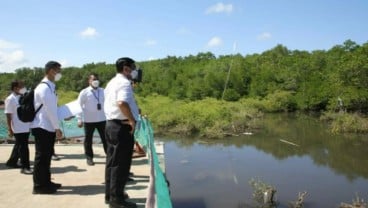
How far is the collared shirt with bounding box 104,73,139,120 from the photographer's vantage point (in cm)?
390

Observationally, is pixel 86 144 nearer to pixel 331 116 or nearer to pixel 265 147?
pixel 265 147

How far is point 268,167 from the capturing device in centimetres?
1599

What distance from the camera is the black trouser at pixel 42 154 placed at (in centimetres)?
453

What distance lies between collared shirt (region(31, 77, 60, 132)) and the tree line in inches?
939

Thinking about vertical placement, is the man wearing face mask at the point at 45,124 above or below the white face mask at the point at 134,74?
below

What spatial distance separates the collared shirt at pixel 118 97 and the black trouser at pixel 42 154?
36.2 inches

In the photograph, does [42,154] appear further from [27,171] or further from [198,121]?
[198,121]

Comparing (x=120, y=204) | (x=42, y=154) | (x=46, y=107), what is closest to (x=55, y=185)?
(x=42, y=154)

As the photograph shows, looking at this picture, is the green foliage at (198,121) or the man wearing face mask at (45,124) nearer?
the man wearing face mask at (45,124)

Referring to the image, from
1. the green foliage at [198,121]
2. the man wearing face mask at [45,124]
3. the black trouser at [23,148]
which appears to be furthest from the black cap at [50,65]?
the green foliage at [198,121]

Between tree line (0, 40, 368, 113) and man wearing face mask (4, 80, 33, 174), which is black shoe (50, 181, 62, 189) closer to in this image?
man wearing face mask (4, 80, 33, 174)

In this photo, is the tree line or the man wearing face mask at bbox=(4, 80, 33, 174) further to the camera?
the tree line

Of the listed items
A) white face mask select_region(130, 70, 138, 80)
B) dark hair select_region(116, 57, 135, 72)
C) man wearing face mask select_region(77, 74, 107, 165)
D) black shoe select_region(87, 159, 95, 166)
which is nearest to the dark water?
black shoe select_region(87, 159, 95, 166)

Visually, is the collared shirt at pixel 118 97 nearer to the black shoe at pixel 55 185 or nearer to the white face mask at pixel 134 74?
A: the white face mask at pixel 134 74
